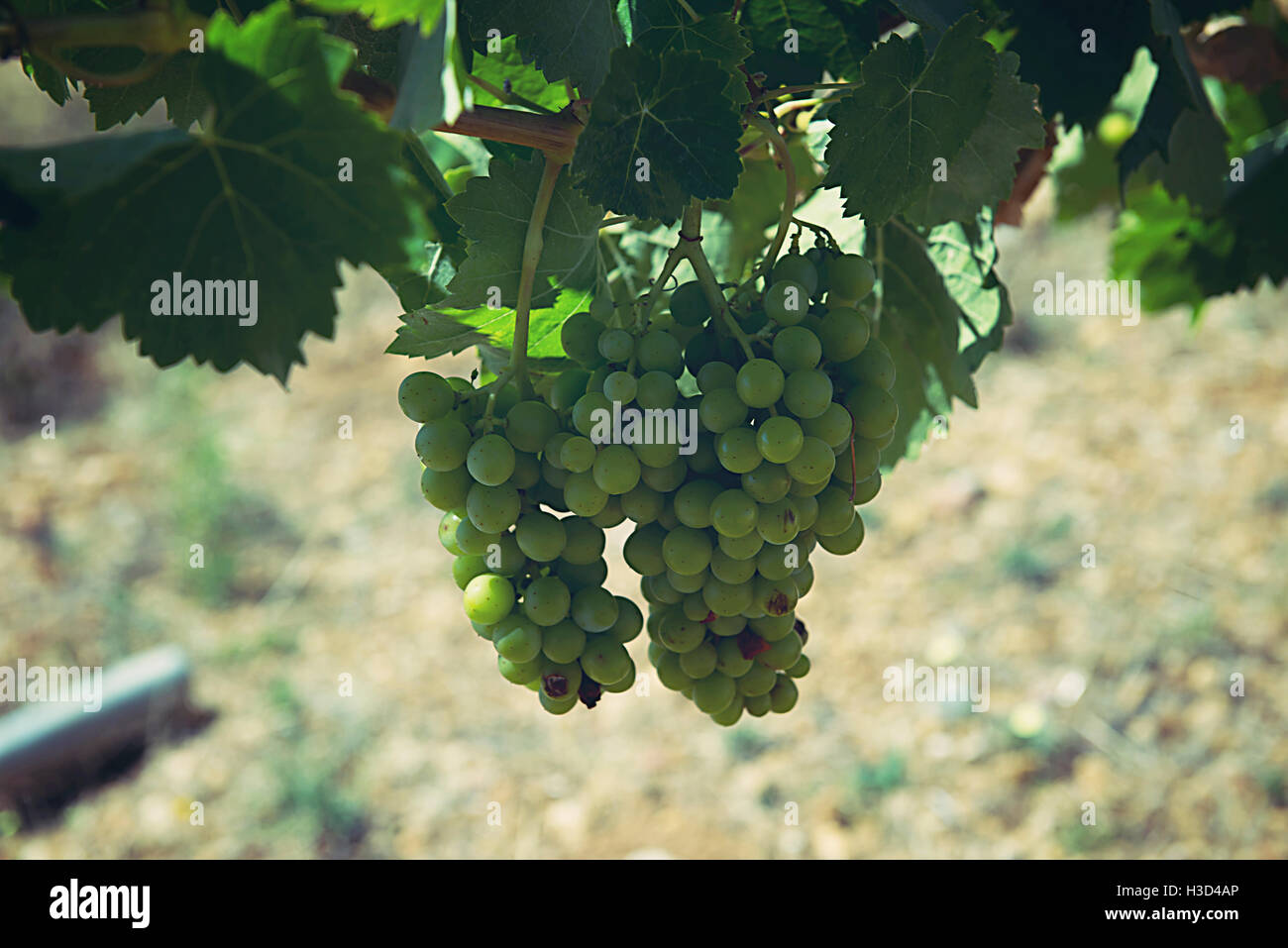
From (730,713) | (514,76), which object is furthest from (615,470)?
(514,76)

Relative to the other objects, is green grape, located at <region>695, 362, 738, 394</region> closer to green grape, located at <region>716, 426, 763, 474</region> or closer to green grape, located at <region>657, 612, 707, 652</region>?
green grape, located at <region>716, 426, 763, 474</region>

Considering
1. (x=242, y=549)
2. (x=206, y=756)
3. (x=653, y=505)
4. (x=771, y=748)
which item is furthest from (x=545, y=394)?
(x=242, y=549)

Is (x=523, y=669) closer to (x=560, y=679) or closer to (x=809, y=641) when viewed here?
(x=560, y=679)

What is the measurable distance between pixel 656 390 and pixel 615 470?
0.05 m

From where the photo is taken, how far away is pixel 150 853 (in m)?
2.30

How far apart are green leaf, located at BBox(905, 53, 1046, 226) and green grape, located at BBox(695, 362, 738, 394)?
238 mm

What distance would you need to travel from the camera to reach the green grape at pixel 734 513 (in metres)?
0.60

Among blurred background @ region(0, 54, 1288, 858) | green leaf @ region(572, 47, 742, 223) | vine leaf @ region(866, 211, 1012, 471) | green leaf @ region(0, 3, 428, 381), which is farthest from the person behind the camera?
blurred background @ region(0, 54, 1288, 858)

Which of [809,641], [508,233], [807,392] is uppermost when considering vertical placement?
[508,233]

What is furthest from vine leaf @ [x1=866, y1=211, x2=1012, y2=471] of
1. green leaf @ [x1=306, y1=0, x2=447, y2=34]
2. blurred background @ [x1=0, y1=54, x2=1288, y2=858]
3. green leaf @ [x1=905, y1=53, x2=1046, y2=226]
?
blurred background @ [x1=0, y1=54, x2=1288, y2=858]

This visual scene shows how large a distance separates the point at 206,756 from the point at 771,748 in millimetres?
1414

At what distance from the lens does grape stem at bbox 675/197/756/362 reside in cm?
62

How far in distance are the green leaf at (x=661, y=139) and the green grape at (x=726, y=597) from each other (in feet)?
0.75

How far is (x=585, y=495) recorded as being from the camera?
605 millimetres
